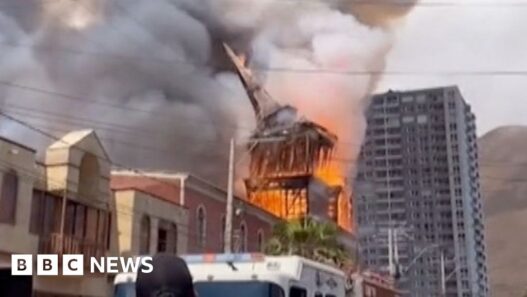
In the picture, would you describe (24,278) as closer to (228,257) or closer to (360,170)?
(228,257)

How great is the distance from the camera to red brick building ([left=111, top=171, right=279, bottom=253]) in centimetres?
3731

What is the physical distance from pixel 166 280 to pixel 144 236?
1135 inches

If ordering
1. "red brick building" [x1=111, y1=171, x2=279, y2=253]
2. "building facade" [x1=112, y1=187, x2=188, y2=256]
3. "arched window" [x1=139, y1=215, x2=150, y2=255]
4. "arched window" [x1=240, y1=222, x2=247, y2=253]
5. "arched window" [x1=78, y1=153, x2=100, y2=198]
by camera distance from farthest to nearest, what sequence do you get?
"arched window" [x1=240, y1=222, x2=247, y2=253], "red brick building" [x1=111, y1=171, x2=279, y2=253], "arched window" [x1=139, y1=215, x2=150, y2=255], "building facade" [x1=112, y1=187, x2=188, y2=256], "arched window" [x1=78, y1=153, x2=100, y2=198]

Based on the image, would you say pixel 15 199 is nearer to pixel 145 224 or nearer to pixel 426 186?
pixel 145 224

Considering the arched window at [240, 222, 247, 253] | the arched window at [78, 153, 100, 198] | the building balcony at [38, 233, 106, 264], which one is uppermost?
the arched window at [78, 153, 100, 198]

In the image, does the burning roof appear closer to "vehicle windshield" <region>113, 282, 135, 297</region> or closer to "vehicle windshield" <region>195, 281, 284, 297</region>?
"vehicle windshield" <region>113, 282, 135, 297</region>

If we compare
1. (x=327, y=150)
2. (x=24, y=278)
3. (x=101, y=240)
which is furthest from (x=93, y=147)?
(x=327, y=150)

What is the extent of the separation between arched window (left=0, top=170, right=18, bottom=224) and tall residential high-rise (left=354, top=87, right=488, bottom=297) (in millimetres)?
62851

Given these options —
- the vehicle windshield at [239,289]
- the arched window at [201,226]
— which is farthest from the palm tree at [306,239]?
the vehicle windshield at [239,289]

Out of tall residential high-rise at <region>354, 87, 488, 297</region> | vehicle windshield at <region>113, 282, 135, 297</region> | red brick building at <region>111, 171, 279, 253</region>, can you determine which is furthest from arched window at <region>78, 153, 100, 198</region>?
tall residential high-rise at <region>354, 87, 488, 297</region>

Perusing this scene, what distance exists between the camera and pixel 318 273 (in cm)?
1093

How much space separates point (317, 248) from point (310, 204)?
3759 centimetres

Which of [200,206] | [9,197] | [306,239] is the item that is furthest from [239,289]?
[200,206]

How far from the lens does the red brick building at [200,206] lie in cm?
3731
